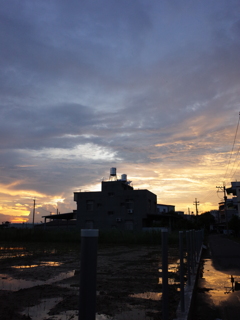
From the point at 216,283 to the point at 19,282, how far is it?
6.21 m

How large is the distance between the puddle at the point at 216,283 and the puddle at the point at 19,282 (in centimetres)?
466

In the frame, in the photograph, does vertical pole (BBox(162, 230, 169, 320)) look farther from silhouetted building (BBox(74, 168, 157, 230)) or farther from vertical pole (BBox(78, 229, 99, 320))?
silhouetted building (BBox(74, 168, 157, 230))

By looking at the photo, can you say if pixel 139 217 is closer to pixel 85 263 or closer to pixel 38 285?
pixel 38 285

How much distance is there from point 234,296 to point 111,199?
1583 inches

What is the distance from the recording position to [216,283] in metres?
9.09

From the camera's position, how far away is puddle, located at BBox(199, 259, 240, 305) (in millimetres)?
7510

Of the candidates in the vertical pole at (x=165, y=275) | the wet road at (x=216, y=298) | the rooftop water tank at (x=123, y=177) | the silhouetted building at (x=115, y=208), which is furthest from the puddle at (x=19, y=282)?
the rooftop water tank at (x=123, y=177)

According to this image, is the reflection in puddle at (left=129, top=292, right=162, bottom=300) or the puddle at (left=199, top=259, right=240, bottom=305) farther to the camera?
the puddle at (left=199, top=259, right=240, bottom=305)

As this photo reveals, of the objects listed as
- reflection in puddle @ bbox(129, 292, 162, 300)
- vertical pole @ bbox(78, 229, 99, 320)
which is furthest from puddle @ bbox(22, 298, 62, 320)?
vertical pole @ bbox(78, 229, 99, 320)

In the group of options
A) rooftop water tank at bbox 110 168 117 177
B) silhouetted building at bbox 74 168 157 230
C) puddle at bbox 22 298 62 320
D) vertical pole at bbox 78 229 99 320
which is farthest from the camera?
rooftop water tank at bbox 110 168 117 177

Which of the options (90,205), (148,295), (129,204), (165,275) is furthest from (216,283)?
(90,205)

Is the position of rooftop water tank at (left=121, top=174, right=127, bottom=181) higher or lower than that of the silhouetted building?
higher

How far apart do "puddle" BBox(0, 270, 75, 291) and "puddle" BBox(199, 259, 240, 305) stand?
183 inches

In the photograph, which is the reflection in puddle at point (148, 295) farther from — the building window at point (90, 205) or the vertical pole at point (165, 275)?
the building window at point (90, 205)
